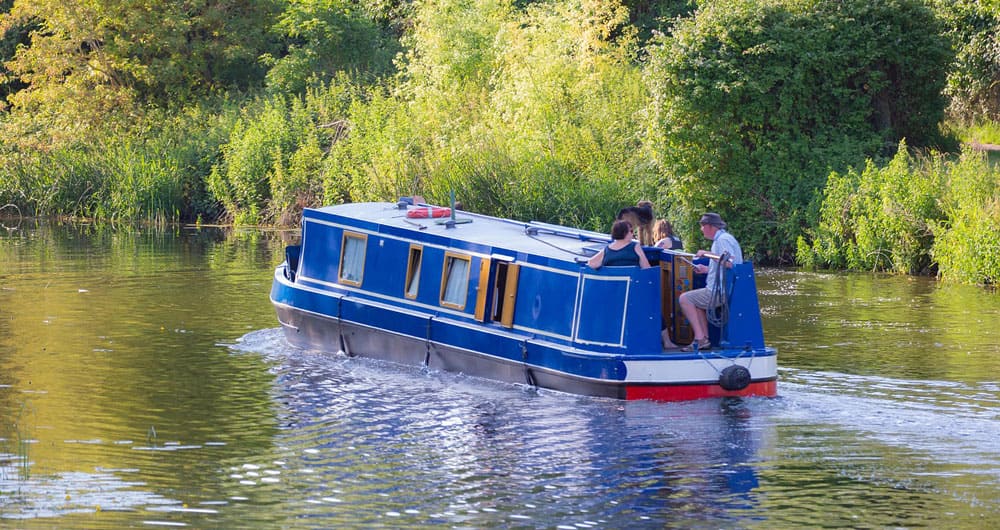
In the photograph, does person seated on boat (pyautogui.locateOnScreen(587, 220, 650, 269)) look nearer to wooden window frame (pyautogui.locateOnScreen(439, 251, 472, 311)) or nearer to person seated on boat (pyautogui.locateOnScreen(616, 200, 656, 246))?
person seated on boat (pyautogui.locateOnScreen(616, 200, 656, 246))

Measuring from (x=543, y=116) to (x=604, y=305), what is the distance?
17718 millimetres

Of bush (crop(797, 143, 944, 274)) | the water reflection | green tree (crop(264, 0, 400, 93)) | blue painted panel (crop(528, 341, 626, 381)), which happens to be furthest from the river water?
green tree (crop(264, 0, 400, 93))

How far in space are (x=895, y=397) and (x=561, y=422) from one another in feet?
11.2

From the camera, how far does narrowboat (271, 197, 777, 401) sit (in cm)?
1426

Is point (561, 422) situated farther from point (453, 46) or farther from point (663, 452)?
point (453, 46)

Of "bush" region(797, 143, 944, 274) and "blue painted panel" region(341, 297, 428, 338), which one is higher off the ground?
"bush" region(797, 143, 944, 274)

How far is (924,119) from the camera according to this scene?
29219 millimetres

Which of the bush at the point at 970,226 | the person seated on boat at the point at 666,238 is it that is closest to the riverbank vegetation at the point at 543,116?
the bush at the point at 970,226

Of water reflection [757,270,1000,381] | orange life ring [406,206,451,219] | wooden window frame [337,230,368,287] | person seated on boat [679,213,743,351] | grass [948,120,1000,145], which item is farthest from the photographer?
grass [948,120,1000,145]

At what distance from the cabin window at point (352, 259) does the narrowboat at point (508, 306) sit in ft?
0.06

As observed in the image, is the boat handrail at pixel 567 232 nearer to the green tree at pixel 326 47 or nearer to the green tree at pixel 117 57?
the green tree at pixel 326 47

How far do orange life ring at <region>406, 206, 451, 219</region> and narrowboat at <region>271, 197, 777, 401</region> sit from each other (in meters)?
0.02

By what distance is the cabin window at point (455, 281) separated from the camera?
16.3 m

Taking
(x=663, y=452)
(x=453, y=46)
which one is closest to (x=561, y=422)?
(x=663, y=452)
